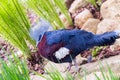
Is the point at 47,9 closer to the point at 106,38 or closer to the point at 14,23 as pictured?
the point at 14,23

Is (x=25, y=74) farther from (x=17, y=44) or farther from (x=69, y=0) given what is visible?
(x=69, y=0)

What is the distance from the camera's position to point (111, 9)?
415 centimetres

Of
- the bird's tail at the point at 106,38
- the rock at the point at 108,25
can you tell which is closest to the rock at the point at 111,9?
the rock at the point at 108,25

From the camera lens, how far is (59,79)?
2219 mm

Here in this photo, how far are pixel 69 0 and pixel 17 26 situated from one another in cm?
127

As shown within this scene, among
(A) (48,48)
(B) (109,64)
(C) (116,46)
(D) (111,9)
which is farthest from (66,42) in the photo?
(D) (111,9)

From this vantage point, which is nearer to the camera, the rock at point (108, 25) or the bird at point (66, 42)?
the bird at point (66, 42)

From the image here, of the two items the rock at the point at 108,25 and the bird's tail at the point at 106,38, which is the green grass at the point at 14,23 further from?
the bird's tail at the point at 106,38

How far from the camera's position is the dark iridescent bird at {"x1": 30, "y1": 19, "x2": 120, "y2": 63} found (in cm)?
337

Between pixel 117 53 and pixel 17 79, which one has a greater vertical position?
pixel 17 79

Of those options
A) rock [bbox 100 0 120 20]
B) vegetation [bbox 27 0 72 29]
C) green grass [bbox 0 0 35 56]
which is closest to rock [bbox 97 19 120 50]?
rock [bbox 100 0 120 20]

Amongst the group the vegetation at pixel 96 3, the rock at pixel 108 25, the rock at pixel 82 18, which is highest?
the vegetation at pixel 96 3

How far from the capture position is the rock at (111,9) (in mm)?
4086

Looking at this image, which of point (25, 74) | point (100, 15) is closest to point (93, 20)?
point (100, 15)
